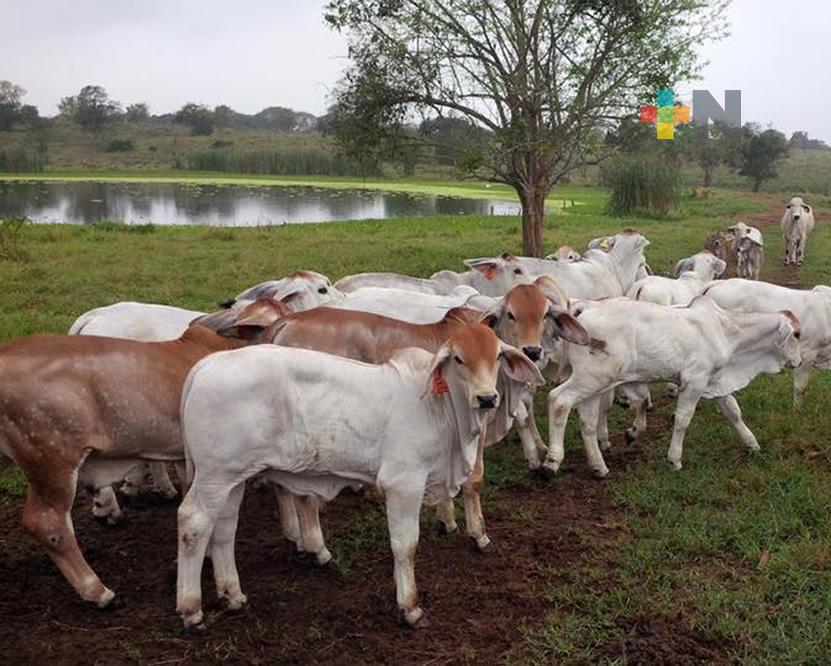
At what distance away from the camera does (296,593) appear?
4258mm

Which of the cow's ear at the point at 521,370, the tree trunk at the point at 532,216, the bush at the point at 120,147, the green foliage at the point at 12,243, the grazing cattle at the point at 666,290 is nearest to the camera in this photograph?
the cow's ear at the point at 521,370

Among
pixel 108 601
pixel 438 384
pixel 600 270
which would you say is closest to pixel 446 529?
pixel 438 384

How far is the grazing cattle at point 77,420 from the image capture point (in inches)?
152

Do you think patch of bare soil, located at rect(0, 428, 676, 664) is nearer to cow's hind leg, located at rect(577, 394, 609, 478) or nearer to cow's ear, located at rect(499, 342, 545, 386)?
cow's hind leg, located at rect(577, 394, 609, 478)

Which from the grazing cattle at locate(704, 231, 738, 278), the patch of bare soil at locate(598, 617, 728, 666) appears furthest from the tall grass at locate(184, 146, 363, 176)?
the patch of bare soil at locate(598, 617, 728, 666)

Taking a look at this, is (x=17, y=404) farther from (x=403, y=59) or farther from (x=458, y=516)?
(x=403, y=59)

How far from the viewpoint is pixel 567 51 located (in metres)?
12.6

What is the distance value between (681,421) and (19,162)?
198ft

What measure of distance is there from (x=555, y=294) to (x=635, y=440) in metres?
1.40

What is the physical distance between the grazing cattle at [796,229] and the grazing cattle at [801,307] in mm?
8470

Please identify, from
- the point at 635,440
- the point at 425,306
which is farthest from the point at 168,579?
the point at 635,440

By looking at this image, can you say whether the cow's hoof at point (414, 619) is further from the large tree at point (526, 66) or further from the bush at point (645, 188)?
the bush at point (645, 188)

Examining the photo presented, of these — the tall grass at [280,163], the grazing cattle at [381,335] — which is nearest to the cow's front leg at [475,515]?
the grazing cattle at [381,335]

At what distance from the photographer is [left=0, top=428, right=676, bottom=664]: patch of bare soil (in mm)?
3775
